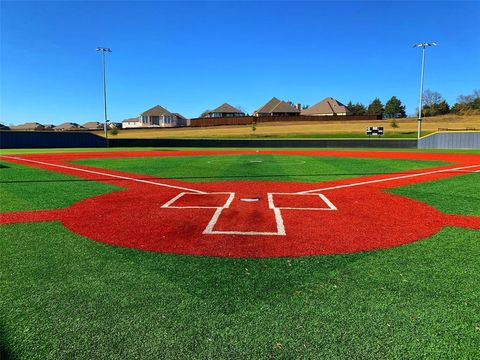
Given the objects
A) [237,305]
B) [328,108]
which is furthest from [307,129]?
[237,305]

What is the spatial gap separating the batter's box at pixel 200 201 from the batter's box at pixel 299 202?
1.08 meters

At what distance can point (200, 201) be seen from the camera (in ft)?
28.0

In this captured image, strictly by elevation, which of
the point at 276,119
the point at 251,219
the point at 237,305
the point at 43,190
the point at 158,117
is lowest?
the point at 237,305

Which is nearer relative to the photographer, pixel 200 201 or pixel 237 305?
pixel 237 305

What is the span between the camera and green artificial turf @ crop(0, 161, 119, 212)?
8.29 m

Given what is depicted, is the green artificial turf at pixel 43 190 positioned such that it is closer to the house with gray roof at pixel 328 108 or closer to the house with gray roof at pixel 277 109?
the house with gray roof at pixel 277 109

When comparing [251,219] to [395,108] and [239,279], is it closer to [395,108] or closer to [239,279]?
[239,279]

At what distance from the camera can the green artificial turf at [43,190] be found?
326 inches

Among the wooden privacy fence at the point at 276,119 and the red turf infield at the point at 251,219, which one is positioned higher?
the wooden privacy fence at the point at 276,119

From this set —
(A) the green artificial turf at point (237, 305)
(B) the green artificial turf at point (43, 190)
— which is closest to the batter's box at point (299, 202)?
(A) the green artificial turf at point (237, 305)

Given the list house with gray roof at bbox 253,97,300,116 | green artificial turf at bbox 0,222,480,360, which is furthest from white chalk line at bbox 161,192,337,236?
house with gray roof at bbox 253,97,300,116

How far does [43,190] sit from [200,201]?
5088mm

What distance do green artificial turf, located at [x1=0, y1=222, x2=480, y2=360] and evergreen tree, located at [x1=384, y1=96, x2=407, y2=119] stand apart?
374ft

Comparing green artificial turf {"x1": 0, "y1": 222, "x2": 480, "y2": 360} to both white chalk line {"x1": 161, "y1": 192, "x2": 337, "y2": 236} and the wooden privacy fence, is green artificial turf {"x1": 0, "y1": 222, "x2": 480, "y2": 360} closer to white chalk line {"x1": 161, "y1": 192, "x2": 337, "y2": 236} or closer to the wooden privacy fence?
white chalk line {"x1": 161, "y1": 192, "x2": 337, "y2": 236}
